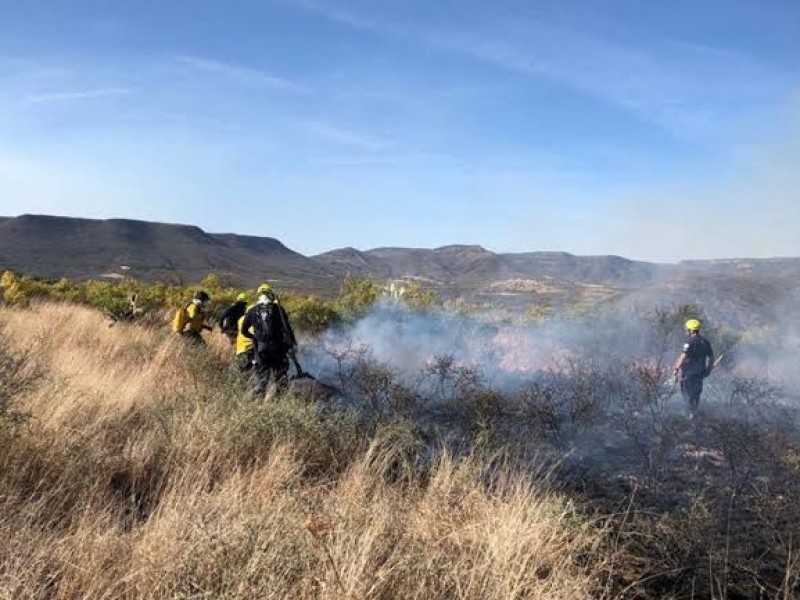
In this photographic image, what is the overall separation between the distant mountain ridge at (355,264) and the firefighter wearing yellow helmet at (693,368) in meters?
7.65

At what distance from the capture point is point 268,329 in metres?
8.38

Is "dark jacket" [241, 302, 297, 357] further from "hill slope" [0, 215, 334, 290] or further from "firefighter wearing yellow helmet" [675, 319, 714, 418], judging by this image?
"hill slope" [0, 215, 334, 290]

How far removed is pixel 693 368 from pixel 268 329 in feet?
21.2

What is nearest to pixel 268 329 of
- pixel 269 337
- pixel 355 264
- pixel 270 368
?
pixel 269 337

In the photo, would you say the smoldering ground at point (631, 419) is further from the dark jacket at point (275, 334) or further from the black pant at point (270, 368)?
the dark jacket at point (275, 334)

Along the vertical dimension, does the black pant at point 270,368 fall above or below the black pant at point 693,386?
above

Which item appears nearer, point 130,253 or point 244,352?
point 244,352

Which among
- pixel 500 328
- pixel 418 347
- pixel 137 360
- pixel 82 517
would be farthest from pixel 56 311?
pixel 82 517

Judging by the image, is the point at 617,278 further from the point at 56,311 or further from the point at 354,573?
the point at 354,573

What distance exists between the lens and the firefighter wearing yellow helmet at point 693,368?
10.5m

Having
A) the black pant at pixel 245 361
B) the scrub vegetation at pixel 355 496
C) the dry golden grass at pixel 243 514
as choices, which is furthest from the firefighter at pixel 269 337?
the dry golden grass at pixel 243 514

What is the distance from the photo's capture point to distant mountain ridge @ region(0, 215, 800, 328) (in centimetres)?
2236

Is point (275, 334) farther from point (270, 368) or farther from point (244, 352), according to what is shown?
point (244, 352)

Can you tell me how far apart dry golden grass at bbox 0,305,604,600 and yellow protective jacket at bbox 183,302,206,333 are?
4.74 metres
